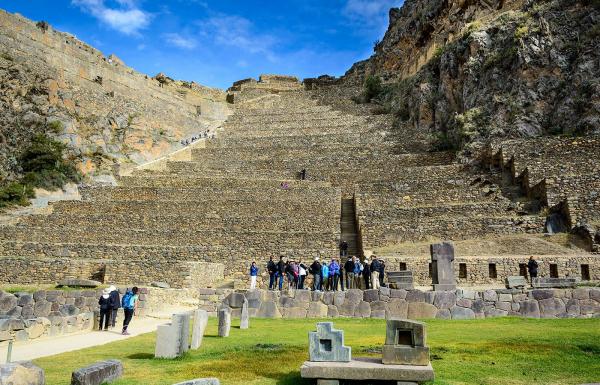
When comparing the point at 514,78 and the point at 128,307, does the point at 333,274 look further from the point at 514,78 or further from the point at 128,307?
the point at 514,78

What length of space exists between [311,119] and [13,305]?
41.0 meters

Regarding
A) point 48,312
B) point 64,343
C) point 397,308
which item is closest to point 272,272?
point 397,308

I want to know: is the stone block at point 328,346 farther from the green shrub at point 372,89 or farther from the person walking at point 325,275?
the green shrub at point 372,89

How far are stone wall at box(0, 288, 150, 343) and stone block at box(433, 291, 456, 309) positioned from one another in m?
9.82

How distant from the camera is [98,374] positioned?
22.9 ft

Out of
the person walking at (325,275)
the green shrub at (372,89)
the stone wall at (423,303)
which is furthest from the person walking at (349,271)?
the green shrub at (372,89)

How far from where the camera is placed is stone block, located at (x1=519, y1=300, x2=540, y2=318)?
1426cm

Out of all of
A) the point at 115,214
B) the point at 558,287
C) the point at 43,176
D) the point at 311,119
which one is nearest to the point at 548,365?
the point at 558,287

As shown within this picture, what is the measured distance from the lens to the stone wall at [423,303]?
14078mm

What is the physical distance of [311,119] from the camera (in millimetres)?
54531

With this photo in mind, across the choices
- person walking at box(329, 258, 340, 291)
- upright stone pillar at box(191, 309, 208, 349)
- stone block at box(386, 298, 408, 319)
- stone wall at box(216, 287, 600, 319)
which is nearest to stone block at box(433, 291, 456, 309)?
stone wall at box(216, 287, 600, 319)

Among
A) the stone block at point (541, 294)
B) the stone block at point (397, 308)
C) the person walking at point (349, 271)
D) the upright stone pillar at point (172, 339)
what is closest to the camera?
the upright stone pillar at point (172, 339)

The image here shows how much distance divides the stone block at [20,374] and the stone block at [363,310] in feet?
33.4

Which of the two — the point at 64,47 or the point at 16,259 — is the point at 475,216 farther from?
the point at 64,47
